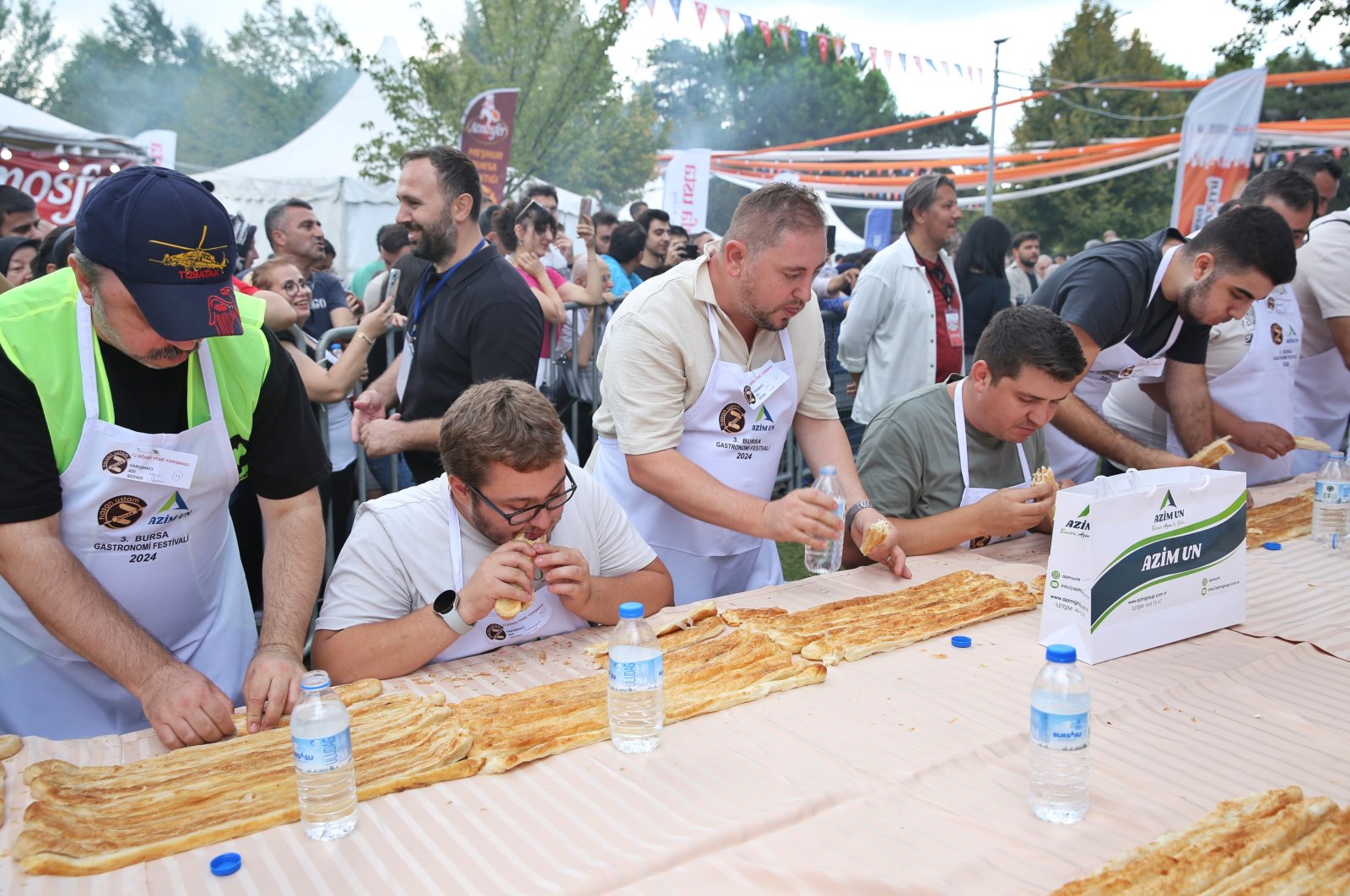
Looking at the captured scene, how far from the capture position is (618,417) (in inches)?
120

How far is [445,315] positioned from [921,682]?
2343 mm

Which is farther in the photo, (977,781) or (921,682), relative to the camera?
(921,682)

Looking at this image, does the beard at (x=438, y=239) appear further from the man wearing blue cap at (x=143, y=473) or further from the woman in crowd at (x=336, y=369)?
the man wearing blue cap at (x=143, y=473)

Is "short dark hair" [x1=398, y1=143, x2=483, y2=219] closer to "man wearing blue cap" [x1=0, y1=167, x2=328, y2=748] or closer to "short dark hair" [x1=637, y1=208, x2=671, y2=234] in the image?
"man wearing blue cap" [x1=0, y1=167, x2=328, y2=748]

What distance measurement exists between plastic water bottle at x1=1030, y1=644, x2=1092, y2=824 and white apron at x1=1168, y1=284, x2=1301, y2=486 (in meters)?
3.06

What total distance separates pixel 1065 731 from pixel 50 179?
1422cm

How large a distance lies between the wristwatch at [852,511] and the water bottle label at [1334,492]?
5.64 feet

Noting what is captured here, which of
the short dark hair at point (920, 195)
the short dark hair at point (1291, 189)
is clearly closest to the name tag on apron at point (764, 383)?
the short dark hair at point (920, 195)

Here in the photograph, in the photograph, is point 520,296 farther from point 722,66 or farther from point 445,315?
point 722,66

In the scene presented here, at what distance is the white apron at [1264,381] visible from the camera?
14.2 ft

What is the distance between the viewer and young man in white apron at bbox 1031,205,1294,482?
360 centimetres

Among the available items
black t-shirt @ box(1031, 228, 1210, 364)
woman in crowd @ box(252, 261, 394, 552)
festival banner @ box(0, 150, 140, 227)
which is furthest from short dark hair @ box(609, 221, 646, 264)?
festival banner @ box(0, 150, 140, 227)

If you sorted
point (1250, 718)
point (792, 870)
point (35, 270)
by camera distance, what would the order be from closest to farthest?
point (792, 870) → point (1250, 718) → point (35, 270)

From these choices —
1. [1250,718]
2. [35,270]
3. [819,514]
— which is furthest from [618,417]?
[35,270]
